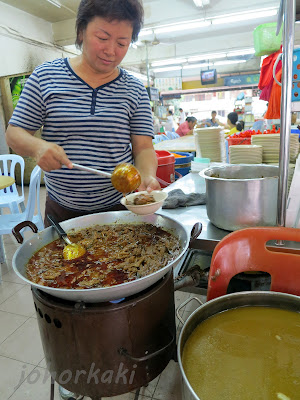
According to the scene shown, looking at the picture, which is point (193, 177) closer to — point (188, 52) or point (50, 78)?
point (50, 78)

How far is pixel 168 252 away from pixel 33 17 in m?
8.82

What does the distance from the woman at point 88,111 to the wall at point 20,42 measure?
670 centimetres

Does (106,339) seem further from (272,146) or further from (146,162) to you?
(272,146)

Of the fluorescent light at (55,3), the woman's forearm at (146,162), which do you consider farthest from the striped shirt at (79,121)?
the fluorescent light at (55,3)

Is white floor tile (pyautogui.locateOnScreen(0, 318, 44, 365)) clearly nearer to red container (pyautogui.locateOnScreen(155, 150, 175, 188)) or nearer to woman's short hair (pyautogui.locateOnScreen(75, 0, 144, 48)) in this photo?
red container (pyautogui.locateOnScreen(155, 150, 175, 188))

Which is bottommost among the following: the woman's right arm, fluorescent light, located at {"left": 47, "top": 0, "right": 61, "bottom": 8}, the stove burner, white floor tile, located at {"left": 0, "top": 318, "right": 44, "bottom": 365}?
white floor tile, located at {"left": 0, "top": 318, "right": 44, "bottom": 365}

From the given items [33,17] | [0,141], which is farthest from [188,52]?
[0,141]

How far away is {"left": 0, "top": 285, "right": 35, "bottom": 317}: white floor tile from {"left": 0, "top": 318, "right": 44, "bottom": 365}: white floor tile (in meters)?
0.20

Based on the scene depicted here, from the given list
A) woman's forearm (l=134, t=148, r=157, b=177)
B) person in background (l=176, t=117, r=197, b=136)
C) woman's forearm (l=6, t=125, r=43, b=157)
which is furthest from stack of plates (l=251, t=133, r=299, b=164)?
person in background (l=176, t=117, r=197, b=136)

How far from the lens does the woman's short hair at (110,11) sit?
4.29ft

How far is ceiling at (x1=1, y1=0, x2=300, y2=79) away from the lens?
7285 millimetres

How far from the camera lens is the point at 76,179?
5.00 feet

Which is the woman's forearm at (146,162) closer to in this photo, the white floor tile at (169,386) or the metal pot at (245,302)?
the metal pot at (245,302)

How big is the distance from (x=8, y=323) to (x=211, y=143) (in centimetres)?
258
